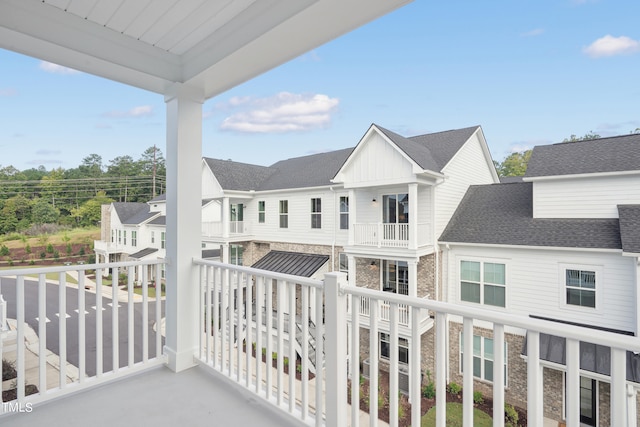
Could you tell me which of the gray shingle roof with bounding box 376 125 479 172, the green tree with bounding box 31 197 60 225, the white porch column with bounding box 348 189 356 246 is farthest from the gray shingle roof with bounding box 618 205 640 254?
the green tree with bounding box 31 197 60 225

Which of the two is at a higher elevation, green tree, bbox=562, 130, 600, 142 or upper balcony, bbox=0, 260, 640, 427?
green tree, bbox=562, 130, 600, 142

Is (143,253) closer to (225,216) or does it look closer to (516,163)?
(516,163)

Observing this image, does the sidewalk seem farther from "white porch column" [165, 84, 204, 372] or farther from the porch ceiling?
the porch ceiling

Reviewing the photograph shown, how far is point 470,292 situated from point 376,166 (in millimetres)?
2913

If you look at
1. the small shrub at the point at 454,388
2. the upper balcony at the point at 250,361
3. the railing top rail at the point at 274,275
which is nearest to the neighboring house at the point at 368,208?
the small shrub at the point at 454,388

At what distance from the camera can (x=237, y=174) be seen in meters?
9.32

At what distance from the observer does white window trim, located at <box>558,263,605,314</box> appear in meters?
4.26

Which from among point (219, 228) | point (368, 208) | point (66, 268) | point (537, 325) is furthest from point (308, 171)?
point (537, 325)

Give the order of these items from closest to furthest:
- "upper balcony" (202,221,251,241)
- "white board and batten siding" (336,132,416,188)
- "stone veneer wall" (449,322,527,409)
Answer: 1. "stone veneer wall" (449,322,527,409)
2. "white board and batten siding" (336,132,416,188)
3. "upper balcony" (202,221,251,241)

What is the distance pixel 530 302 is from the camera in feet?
16.2

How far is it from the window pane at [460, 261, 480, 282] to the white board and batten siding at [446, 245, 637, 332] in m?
0.08

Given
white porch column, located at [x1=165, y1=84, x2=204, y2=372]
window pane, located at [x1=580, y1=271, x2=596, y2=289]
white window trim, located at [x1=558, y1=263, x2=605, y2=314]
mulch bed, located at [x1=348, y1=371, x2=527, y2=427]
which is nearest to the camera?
white porch column, located at [x1=165, y1=84, x2=204, y2=372]

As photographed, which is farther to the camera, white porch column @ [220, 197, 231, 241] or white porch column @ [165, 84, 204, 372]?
white porch column @ [220, 197, 231, 241]

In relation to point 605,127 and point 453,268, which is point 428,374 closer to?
point 453,268
